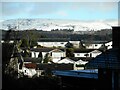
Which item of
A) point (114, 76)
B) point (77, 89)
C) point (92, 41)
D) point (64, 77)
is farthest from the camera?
point (92, 41)

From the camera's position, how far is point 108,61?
623cm

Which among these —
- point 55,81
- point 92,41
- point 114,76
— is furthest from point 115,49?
point 92,41

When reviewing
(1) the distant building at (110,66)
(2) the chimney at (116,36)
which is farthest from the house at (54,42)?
(1) the distant building at (110,66)

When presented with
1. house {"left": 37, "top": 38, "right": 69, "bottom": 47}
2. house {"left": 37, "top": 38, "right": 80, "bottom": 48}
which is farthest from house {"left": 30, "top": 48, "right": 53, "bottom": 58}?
house {"left": 37, "top": 38, "right": 69, "bottom": 47}

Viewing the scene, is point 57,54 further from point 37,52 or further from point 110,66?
point 110,66

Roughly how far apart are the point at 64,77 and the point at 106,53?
6.65ft

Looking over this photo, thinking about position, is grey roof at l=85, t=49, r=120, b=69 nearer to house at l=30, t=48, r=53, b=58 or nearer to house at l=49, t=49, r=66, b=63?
house at l=30, t=48, r=53, b=58

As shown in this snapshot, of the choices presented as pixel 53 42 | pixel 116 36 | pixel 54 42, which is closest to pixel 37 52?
pixel 54 42

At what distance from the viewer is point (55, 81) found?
849 centimetres

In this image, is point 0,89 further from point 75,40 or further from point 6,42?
point 75,40

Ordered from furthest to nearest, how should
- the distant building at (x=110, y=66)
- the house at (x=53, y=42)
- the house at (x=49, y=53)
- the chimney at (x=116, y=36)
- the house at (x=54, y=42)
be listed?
the house at (x=53, y=42) < the house at (x=54, y=42) < the house at (x=49, y=53) < the chimney at (x=116, y=36) < the distant building at (x=110, y=66)

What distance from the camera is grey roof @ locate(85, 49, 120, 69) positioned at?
6074 mm

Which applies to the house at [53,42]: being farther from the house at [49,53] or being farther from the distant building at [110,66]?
the distant building at [110,66]

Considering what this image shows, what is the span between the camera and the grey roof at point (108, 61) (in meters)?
6.07
